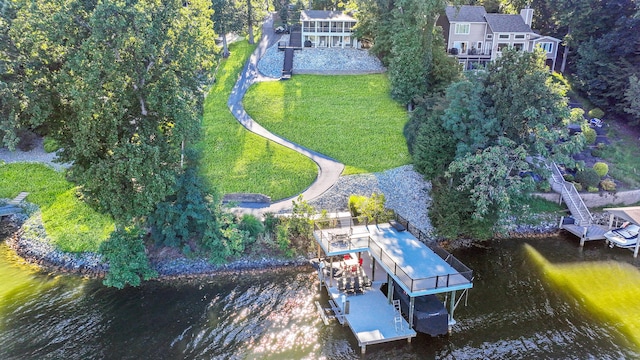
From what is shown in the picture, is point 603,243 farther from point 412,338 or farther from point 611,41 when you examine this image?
point 611,41

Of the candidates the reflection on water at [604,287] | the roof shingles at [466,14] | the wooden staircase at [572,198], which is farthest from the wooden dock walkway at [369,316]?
the roof shingles at [466,14]

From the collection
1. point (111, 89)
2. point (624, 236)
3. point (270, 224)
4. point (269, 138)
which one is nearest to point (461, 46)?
point (269, 138)

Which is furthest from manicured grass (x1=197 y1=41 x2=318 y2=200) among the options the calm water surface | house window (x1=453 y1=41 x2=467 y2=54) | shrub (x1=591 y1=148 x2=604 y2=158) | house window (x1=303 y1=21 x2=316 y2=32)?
house window (x1=453 y1=41 x2=467 y2=54)

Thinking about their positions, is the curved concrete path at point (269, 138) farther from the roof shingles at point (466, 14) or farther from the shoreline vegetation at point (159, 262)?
the roof shingles at point (466, 14)

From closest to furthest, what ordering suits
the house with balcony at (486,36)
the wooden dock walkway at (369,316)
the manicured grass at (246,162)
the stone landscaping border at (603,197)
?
the wooden dock walkway at (369,316) < the manicured grass at (246,162) < the stone landscaping border at (603,197) < the house with balcony at (486,36)

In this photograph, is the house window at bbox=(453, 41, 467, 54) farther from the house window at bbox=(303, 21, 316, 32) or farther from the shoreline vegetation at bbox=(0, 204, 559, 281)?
the shoreline vegetation at bbox=(0, 204, 559, 281)

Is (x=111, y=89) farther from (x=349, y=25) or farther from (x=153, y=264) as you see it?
(x=349, y=25)

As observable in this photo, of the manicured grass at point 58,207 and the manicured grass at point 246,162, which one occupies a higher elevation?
the manicured grass at point 246,162
